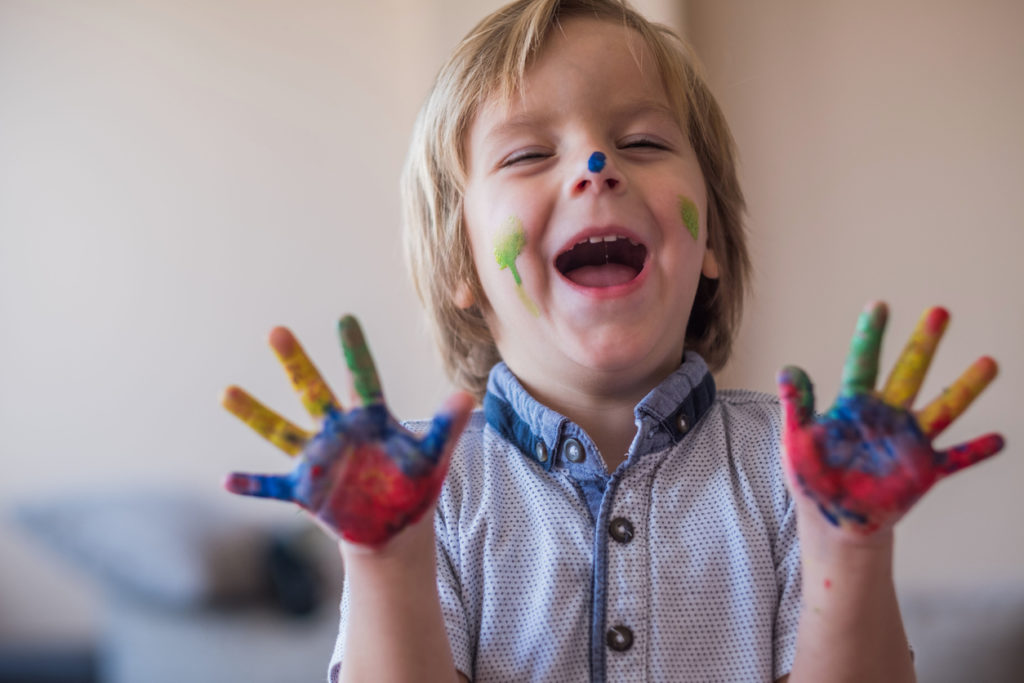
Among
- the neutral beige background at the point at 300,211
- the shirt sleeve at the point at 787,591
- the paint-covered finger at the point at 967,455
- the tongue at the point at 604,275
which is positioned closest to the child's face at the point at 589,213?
the tongue at the point at 604,275

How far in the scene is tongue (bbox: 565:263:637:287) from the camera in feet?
3.27

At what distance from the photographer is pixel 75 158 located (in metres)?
1.76

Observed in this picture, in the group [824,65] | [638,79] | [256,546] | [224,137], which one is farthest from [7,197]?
[824,65]

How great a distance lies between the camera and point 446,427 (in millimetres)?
712

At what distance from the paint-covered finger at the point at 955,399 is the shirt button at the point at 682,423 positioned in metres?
0.32

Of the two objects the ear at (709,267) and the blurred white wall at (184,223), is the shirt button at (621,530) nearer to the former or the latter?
the ear at (709,267)

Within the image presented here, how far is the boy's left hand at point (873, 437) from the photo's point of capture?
0.67 m

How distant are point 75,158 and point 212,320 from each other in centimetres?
42

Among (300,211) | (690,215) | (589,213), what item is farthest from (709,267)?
(300,211)

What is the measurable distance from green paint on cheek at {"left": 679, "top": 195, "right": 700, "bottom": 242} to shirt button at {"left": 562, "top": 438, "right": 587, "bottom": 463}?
10.8 inches

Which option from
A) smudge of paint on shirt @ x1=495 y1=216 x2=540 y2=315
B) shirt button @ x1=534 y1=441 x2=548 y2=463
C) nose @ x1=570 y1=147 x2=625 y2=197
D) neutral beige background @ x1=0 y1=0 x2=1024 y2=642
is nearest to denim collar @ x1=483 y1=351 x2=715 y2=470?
shirt button @ x1=534 y1=441 x2=548 y2=463

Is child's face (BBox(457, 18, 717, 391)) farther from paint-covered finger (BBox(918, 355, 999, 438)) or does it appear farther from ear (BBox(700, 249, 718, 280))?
paint-covered finger (BBox(918, 355, 999, 438))

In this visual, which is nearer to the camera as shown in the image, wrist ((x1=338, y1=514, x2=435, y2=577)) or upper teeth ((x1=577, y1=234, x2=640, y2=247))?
wrist ((x1=338, y1=514, x2=435, y2=577))

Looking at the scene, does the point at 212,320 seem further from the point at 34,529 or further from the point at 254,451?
the point at 34,529
